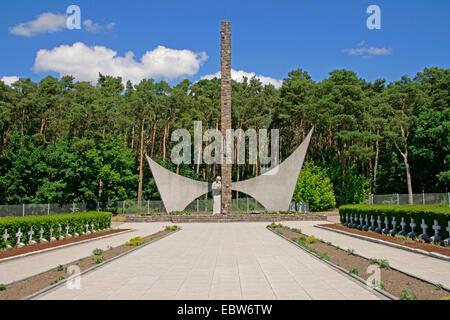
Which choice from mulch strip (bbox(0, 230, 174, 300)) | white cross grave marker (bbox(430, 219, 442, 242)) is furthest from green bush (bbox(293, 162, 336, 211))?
mulch strip (bbox(0, 230, 174, 300))

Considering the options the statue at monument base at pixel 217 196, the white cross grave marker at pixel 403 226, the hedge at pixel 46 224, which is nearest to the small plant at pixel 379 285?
the white cross grave marker at pixel 403 226

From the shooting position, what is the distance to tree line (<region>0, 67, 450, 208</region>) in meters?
31.0

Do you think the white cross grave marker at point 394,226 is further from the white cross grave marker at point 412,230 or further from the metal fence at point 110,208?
the metal fence at point 110,208

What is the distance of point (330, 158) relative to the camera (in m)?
38.8

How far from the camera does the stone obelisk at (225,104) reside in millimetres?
26469

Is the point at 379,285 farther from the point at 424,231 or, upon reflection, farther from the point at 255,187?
the point at 255,187

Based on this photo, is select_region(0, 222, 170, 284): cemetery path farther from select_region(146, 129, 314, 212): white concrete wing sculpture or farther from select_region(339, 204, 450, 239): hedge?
select_region(146, 129, 314, 212): white concrete wing sculpture

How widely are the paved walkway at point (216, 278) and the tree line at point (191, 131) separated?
76.5 feet

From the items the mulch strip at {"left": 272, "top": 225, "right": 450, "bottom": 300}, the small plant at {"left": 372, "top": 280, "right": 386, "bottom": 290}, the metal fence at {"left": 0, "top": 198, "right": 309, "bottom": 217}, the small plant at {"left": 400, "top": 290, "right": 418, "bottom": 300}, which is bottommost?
the metal fence at {"left": 0, "top": 198, "right": 309, "bottom": 217}

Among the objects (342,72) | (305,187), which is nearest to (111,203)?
(305,187)

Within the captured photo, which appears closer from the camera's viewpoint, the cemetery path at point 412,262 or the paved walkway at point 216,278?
the paved walkway at point 216,278

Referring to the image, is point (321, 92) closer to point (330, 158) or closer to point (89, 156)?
point (330, 158)

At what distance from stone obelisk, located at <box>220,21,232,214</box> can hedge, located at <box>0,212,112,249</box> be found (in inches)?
416

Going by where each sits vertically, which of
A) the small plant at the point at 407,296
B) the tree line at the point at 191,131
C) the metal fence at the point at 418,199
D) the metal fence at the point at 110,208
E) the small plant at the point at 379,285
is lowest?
the metal fence at the point at 110,208
